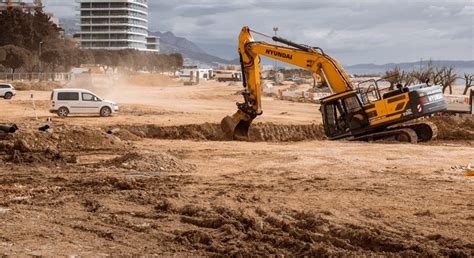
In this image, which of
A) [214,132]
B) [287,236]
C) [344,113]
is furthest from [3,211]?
[214,132]

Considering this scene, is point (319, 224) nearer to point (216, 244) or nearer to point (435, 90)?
point (216, 244)

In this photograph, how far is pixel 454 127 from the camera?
3097 centimetres

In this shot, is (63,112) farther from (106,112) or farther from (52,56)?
(52,56)

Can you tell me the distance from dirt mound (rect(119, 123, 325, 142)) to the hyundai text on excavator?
19.1 ft

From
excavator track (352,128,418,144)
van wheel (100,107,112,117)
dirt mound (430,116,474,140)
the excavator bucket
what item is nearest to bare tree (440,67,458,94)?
dirt mound (430,116,474,140)

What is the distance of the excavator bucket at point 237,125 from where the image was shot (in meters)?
25.1

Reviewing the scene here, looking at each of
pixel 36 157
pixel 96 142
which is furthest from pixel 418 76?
pixel 36 157

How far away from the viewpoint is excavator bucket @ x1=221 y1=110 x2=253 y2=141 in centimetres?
2508

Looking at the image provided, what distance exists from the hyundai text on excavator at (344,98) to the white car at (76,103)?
561 inches

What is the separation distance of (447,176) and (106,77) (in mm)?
46505

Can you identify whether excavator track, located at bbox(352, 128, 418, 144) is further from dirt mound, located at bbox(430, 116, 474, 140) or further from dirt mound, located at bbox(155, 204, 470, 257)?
dirt mound, located at bbox(155, 204, 470, 257)

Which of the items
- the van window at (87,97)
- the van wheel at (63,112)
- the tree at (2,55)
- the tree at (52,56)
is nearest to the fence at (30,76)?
the tree at (2,55)

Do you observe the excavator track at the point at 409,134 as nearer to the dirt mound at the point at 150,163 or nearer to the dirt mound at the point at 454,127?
the dirt mound at the point at 454,127

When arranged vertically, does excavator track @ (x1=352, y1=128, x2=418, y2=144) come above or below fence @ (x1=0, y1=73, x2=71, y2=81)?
below
